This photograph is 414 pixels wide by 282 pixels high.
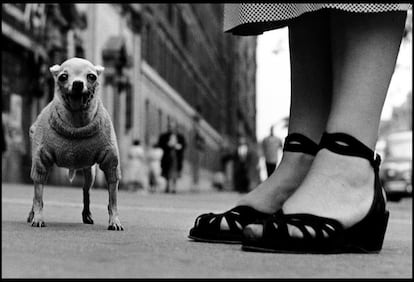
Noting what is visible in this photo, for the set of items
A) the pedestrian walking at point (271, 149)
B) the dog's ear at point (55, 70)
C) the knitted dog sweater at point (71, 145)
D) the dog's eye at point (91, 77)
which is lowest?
the pedestrian walking at point (271, 149)

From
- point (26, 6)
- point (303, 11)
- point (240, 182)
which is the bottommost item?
point (240, 182)

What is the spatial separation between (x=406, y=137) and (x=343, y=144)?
76.0 feet

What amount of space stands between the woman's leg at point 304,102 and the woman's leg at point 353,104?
0.10m

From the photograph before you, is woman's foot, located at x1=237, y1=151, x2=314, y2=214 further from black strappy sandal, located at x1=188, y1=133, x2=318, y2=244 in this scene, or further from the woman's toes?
the woman's toes

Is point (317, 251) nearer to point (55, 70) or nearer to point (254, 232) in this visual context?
point (254, 232)

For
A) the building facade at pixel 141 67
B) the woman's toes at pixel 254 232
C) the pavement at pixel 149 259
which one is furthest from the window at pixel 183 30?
the pavement at pixel 149 259

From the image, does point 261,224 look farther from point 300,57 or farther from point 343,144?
point 300,57

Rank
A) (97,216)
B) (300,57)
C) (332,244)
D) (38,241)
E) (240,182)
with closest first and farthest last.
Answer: (38,241), (332,244), (97,216), (300,57), (240,182)

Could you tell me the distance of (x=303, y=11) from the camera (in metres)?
1.75

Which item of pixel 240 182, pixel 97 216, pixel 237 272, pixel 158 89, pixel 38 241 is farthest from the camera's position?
pixel 158 89

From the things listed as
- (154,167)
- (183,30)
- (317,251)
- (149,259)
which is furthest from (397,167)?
(149,259)

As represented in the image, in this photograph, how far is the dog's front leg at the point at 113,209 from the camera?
1.49 metres

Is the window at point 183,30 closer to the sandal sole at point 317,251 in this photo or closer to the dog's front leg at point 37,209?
the dog's front leg at point 37,209

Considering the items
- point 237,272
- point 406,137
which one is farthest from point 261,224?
point 406,137
